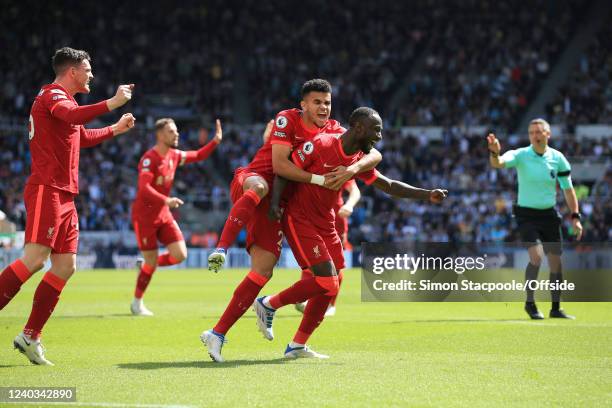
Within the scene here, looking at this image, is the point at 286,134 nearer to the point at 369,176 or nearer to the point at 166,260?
the point at 369,176

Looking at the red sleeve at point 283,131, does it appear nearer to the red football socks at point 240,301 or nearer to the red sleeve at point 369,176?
the red sleeve at point 369,176

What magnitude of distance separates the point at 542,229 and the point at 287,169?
6045mm

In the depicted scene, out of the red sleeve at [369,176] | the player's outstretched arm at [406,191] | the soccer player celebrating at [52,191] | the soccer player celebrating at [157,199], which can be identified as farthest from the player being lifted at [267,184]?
the soccer player celebrating at [157,199]

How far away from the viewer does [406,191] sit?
352 inches

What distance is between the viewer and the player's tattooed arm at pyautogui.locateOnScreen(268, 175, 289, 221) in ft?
27.9

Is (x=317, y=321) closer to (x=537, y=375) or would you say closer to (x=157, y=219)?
(x=537, y=375)

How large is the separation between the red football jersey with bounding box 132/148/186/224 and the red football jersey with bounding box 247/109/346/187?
5602 mm

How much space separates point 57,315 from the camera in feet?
45.6

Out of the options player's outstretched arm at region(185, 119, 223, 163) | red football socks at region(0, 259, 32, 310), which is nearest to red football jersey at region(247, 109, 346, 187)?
red football socks at region(0, 259, 32, 310)

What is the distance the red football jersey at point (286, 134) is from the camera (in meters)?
8.78

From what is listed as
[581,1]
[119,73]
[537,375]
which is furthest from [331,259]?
[581,1]

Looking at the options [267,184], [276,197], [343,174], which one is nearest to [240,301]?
[276,197]

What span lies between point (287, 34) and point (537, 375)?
3988 cm

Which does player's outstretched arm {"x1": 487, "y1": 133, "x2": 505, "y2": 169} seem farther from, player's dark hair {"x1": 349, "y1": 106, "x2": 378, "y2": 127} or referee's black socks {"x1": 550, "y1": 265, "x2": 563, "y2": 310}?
player's dark hair {"x1": 349, "y1": 106, "x2": 378, "y2": 127}
